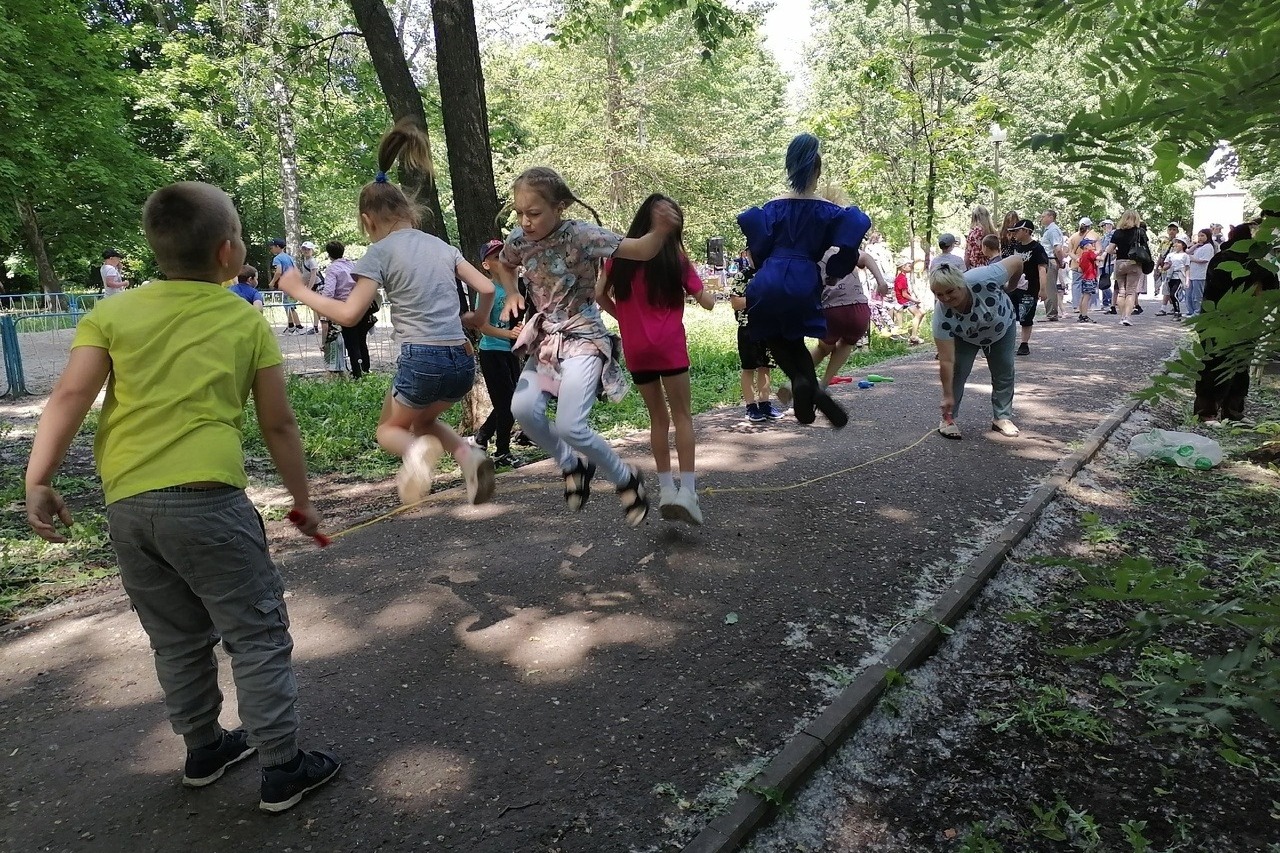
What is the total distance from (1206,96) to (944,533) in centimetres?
406

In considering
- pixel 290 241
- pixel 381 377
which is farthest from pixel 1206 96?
pixel 290 241

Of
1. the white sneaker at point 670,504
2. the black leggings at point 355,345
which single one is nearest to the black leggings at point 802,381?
the white sneaker at point 670,504

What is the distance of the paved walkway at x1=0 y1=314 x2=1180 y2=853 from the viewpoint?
2705 millimetres

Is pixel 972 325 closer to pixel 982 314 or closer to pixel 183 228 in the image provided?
pixel 982 314

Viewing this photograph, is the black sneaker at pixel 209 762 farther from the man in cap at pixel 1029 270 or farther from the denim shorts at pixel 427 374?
the man in cap at pixel 1029 270

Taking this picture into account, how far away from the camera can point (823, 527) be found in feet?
17.6

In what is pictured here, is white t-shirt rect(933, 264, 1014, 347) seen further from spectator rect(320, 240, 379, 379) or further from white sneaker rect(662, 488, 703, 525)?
spectator rect(320, 240, 379, 379)

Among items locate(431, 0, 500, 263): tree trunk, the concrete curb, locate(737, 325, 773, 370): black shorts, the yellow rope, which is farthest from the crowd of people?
the concrete curb

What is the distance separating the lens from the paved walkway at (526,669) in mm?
2705

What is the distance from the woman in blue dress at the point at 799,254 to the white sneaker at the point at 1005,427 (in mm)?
3344

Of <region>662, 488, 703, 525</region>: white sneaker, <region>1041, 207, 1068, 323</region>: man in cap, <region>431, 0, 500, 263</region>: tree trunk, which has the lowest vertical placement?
<region>662, 488, 703, 525</region>: white sneaker

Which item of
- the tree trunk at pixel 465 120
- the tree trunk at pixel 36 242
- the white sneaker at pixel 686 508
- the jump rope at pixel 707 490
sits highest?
the tree trunk at pixel 36 242

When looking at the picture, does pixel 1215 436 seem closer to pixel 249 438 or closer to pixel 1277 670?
pixel 1277 670

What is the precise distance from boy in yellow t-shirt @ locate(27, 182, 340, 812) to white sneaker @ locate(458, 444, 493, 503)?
53.5 inches
